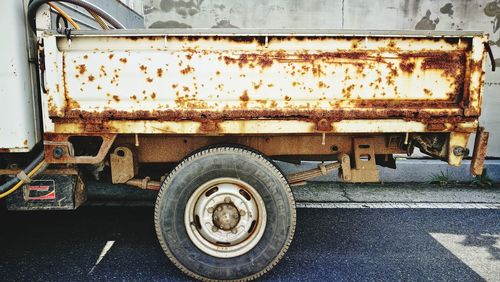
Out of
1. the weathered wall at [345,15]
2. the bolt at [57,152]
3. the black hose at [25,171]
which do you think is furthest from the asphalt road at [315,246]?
the weathered wall at [345,15]

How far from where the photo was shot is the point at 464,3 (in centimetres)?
557

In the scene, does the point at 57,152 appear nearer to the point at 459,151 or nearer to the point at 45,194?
the point at 45,194

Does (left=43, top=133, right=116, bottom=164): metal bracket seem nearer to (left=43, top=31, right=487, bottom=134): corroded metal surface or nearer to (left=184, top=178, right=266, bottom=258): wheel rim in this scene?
(left=43, top=31, right=487, bottom=134): corroded metal surface

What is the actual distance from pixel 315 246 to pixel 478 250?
1.45m

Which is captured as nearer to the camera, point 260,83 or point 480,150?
point 260,83

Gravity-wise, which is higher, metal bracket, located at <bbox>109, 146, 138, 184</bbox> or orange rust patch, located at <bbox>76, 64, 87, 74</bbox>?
orange rust patch, located at <bbox>76, 64, 87, 74</bbox>

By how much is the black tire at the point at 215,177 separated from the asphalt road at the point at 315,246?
0.25 meters

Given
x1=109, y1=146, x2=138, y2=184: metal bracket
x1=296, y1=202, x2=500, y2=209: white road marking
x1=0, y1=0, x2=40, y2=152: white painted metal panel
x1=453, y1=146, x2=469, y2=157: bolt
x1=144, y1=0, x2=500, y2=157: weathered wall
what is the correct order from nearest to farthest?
1. x1=0, y1=0, x2=40, y2=152: white painted metal panel
2. x1=453, y1=146, x2=469, y2=157: bolt
3. x1=109, y1=146, x2=138, y2=184: metal bracket
4. x1=296, y1=202, x2=500, y2=209: white road marking
5. x1=144, y1=0, x2=500, y2=157: weathered wall

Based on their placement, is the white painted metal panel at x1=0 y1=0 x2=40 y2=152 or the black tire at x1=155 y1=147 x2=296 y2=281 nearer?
the white painted metal panel at x1=0 y1=0 x2=40 y2=152

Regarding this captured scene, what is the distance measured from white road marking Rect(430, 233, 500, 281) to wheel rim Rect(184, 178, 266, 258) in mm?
1826

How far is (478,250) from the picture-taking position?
10.5 feet

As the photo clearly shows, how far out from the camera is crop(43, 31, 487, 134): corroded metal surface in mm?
2436

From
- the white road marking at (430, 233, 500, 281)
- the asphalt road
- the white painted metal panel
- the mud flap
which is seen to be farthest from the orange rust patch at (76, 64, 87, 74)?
the white road marking at (430, 233, 500, 281)

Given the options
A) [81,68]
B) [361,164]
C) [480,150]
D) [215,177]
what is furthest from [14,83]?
[480,150]
